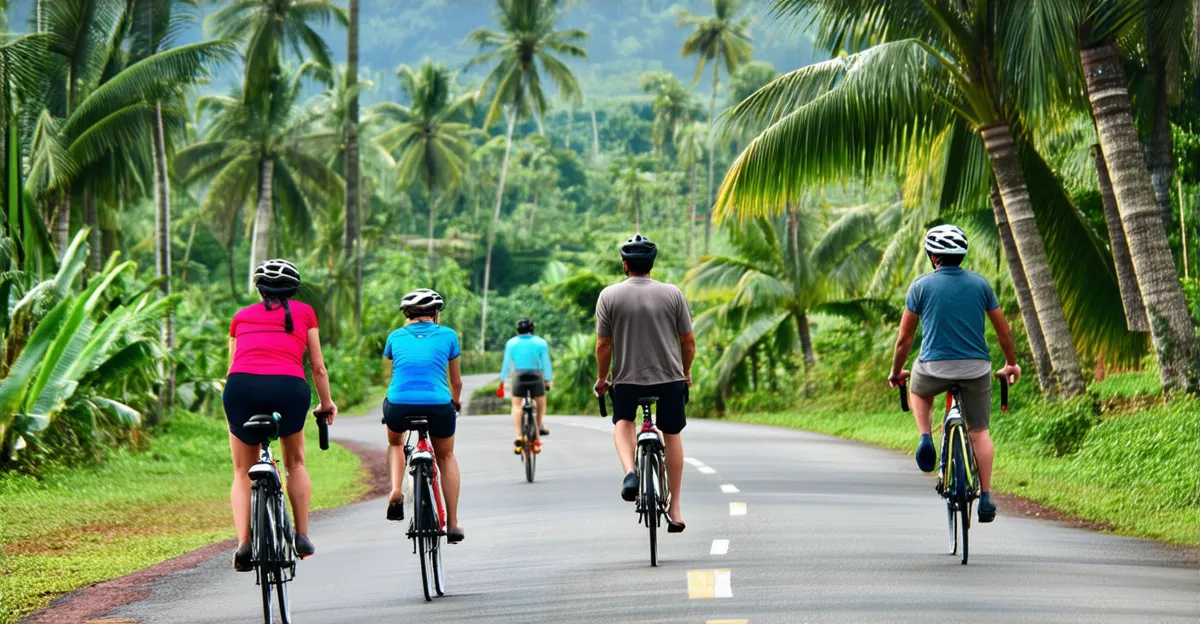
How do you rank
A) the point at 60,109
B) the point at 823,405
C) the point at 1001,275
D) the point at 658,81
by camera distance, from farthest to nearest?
the point at 658,81 < the point at 823,405 < the point at 60,109 < the point at 1001,275

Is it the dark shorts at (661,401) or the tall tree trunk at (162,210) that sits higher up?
the tall tree trunk at (162,210)

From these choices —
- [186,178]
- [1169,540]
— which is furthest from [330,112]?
[1169,540]

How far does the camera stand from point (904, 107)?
58.4ft

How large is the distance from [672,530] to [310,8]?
1749 inches

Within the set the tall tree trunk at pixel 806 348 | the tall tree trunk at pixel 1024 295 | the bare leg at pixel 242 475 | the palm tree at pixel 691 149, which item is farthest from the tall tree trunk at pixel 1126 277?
the palm tree at pixel 691 149

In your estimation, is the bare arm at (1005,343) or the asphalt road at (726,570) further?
the bare arm at (1005,343)

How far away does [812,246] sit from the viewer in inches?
1471

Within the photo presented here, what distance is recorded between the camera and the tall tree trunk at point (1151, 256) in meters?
16.4

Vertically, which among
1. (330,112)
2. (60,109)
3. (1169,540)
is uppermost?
(330,112)

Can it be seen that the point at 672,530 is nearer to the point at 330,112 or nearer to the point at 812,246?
the point at 812,246

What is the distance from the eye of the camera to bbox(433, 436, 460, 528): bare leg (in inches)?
380

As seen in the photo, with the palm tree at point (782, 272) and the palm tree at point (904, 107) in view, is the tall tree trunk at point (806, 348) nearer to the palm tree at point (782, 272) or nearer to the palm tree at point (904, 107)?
the palm tree at point (782, 272)

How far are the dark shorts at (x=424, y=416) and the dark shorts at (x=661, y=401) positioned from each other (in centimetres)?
106

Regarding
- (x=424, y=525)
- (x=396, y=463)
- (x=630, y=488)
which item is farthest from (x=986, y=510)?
(x=396, y=463)
